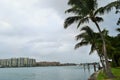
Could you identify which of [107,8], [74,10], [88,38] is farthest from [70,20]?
[88,38]

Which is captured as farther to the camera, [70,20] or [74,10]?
[74,10]

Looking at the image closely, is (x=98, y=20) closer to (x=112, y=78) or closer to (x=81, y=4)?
(x=81, y=4)

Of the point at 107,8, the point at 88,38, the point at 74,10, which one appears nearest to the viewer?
the point at 107,8

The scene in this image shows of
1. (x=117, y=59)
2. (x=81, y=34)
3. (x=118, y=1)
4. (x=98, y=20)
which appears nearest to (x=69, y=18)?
(x=98, y=20)

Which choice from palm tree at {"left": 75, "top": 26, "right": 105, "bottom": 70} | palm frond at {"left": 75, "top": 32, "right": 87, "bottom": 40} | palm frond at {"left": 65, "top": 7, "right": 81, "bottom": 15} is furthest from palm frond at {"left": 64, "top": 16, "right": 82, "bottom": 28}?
palm frond at {"left": 75, "top": 32, "right": 87, "bottom": 40}

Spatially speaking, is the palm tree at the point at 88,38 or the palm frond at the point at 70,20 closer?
the palm frond at the point at 70,20

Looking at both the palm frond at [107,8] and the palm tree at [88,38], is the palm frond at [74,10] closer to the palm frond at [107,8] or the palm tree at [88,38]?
the palm frond at [107,8]

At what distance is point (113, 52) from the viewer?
56.7 metres

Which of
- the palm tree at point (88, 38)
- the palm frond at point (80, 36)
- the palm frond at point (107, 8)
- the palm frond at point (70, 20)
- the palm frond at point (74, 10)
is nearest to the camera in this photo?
the palm frond at point (107, 8)

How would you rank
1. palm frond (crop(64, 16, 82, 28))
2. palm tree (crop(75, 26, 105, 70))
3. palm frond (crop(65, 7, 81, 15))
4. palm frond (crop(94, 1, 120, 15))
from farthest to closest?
1. palm tree (crop(75, 26, 105, 70))
2. palm frond (crop(64, 16, 82, 28))
3. palm frond (crop(65, 7, 81, 15))
4. palm frond (crop(94, 1, 120, 15))

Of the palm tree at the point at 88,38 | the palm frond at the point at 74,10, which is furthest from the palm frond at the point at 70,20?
the palm tree at the point at 88,38

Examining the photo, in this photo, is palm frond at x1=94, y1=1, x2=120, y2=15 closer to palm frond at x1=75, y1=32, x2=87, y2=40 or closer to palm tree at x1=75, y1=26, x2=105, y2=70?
palm tree at x1=75, y1=26, x2=105, y2=70

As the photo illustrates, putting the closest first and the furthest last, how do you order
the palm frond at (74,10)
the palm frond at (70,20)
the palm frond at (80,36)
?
the palm frond at (74,10) < the palm frond at (70,20) < the palm frond at (80,36)

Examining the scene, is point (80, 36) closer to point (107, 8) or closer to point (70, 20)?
point (70, 20)
